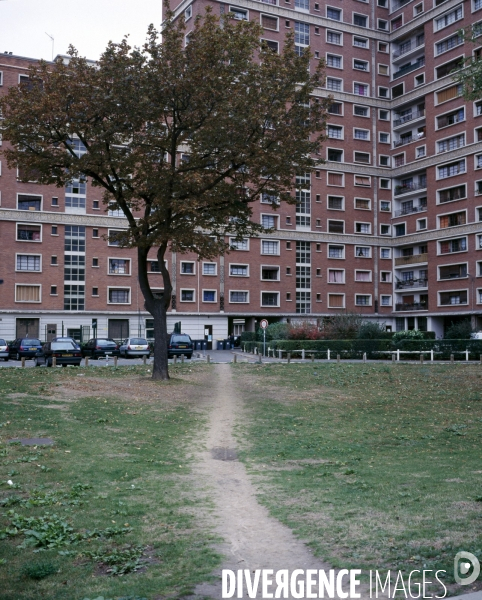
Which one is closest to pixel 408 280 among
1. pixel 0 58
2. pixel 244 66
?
pixel 0 58

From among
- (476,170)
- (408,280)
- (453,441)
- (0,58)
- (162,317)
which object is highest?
(0,58)

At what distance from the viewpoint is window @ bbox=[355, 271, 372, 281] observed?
71.8 meters

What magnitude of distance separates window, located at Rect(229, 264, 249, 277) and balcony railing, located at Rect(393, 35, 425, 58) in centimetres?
3085

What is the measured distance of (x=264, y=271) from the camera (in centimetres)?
6838

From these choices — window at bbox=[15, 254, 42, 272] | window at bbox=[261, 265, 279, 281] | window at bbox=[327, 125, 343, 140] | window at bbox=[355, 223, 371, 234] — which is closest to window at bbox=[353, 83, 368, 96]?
window at bbox=[327, 125, 343, 140]

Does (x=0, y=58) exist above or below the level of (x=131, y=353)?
above

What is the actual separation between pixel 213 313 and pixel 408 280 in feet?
74.1

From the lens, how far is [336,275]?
70.9 metres

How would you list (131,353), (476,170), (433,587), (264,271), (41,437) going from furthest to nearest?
(264,271)
(476,170)
(131,353)
(41,437)
(433,587)

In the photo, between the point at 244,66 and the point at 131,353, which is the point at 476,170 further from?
the point at 244,66

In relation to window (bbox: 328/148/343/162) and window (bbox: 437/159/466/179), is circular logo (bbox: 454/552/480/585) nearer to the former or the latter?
window (bbox: 437/159/466/179)

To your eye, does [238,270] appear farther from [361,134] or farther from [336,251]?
[361,134]

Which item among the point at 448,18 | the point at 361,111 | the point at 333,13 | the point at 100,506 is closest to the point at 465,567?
the point at 100,506

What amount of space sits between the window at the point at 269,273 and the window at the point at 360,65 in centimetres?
2501
